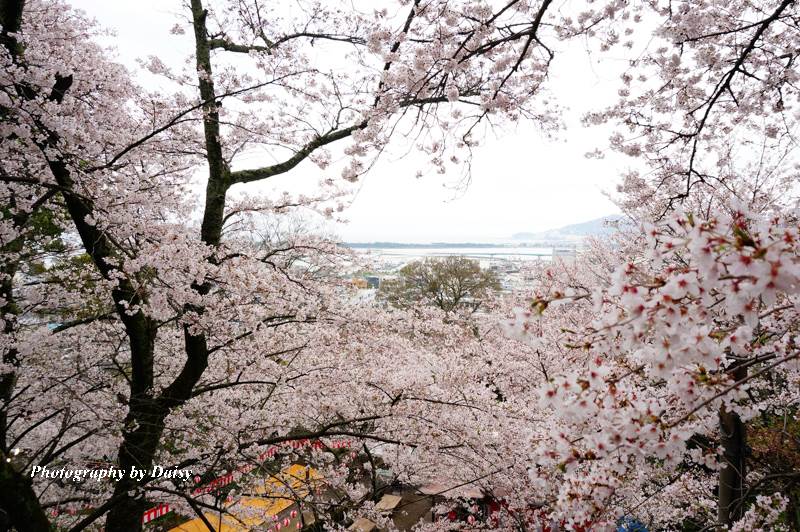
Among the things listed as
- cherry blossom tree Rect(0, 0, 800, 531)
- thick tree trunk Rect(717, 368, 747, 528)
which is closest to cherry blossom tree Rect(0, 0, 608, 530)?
cherry blossom tree Rect(0, 0, 800, 531)

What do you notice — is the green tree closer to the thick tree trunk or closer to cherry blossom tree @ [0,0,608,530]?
cherry blossom tree @ [0,0,608,530]

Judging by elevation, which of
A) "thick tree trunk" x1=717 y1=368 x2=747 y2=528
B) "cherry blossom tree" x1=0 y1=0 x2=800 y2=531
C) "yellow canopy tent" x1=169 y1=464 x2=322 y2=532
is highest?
"cherry blossom tree" x1=0 y1=0 x2=800 y2=531

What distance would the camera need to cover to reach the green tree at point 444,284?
66.8ft

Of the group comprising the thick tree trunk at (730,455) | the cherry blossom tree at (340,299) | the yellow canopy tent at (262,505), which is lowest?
the yellow canopy tent at (262,505)

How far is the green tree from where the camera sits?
66.8 ft

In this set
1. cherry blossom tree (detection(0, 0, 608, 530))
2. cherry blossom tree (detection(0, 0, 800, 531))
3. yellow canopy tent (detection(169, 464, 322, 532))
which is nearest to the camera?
cherry blossom tree (detection(0, 0, 800, 531))

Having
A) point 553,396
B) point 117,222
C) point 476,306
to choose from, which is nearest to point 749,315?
point 553,396

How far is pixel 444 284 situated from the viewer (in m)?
20.7

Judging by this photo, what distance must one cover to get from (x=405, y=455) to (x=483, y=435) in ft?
5.15

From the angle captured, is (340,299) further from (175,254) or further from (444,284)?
(444,284)

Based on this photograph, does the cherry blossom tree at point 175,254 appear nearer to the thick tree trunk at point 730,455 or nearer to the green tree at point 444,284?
the thick tree trunk at point 730,455

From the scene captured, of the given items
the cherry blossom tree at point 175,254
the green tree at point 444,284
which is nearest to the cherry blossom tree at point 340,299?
the cherry blossom tree at point 175,254

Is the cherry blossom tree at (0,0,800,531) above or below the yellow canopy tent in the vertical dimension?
above

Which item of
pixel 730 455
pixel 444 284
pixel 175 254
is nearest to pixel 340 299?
pixel 175 254
